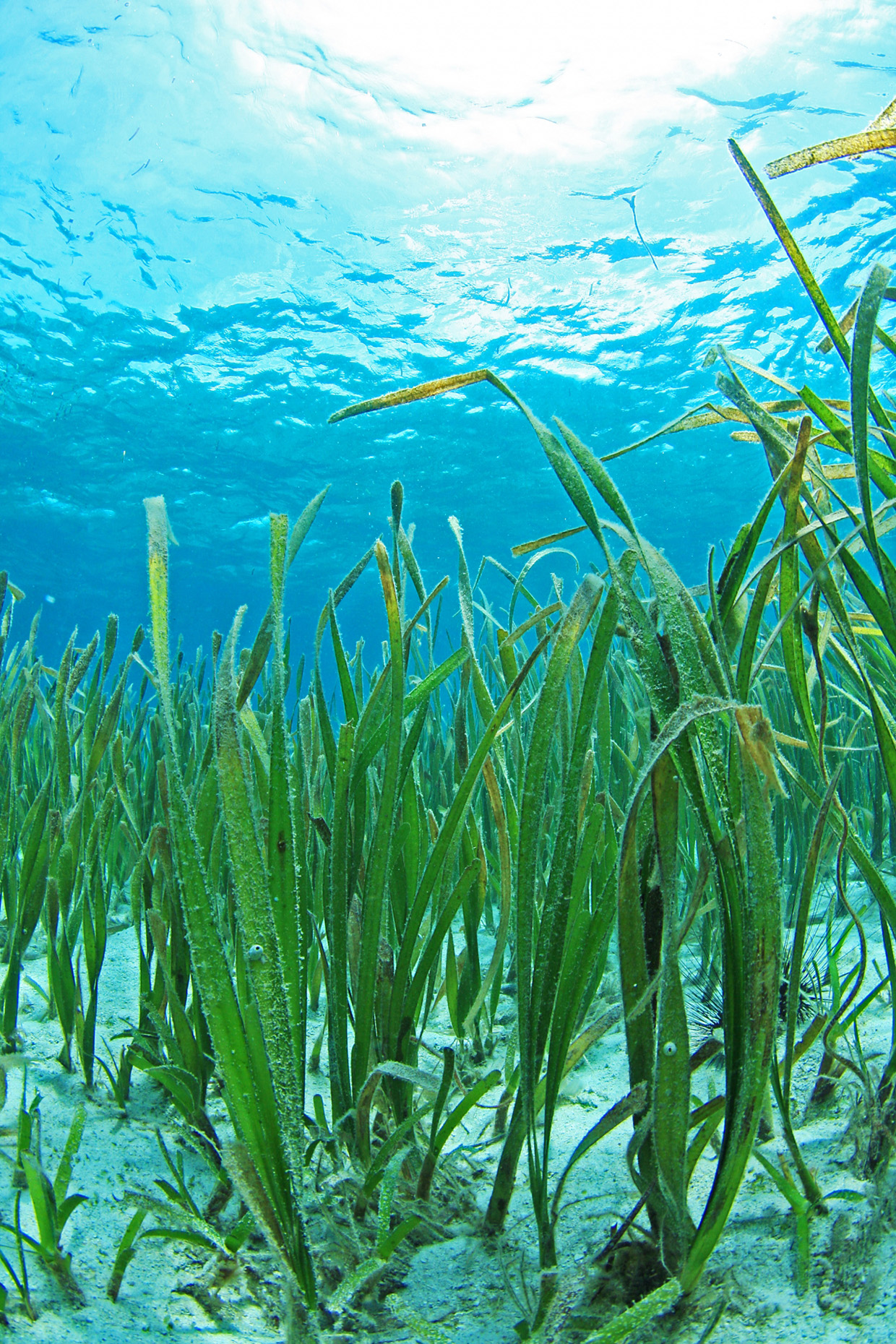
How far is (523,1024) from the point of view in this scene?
90cm

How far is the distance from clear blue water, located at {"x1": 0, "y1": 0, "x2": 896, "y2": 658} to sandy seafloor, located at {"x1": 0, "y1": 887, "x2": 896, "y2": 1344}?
13.5 meters

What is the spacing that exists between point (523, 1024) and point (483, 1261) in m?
0.41

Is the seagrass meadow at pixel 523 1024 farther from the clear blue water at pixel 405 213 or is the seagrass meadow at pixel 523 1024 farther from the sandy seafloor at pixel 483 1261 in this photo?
the clear blue water at pixel 405 213

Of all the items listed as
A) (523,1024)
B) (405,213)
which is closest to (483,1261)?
(523,1024)

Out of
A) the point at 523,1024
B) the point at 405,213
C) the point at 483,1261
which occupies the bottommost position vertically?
the point at 483,1261

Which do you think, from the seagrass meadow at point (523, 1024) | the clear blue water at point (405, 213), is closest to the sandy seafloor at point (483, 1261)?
the seagrass meadow at point (523, 1024)

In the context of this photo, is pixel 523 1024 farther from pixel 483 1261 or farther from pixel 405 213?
pixel 405 213

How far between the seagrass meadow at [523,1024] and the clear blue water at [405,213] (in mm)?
13001

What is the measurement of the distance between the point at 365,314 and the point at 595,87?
7270mm

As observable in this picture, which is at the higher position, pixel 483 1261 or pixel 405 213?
pixel 405 213

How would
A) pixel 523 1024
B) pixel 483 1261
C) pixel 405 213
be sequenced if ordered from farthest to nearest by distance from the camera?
pixel 405 213 < pixel 483 1261 < pixel 523 1024

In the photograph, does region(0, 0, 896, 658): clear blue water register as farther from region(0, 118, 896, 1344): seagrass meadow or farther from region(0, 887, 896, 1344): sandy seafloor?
region(0, 887, 896, 1344): sandy seafloor

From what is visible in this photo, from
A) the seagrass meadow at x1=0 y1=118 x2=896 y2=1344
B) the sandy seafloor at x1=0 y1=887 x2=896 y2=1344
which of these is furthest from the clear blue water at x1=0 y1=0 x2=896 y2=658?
the sandy seafloor at x1=0 y1=887 x2=896 y2=1344

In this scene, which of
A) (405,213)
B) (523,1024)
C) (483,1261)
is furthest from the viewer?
(405,213)
